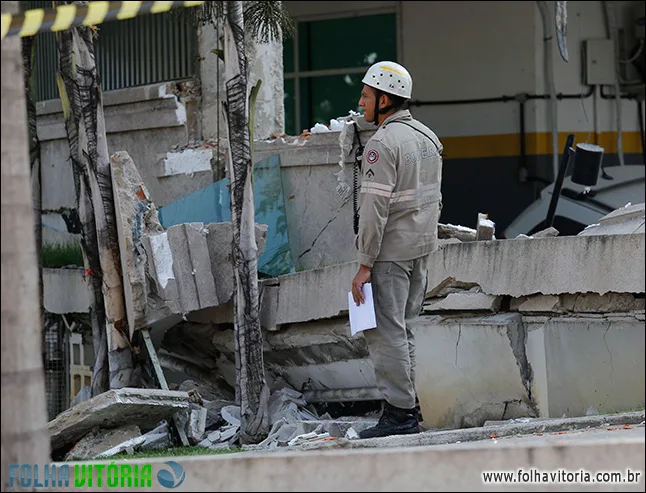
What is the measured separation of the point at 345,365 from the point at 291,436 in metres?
0.98

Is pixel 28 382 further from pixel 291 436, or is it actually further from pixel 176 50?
pixel 176 50

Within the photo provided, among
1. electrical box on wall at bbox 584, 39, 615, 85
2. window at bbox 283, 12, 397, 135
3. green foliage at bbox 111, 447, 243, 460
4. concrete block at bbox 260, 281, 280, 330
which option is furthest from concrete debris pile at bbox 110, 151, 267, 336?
electrical box on wall at bbox 584, 39, 615, 85

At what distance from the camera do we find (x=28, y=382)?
3.38 meters

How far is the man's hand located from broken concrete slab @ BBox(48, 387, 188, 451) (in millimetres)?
1775

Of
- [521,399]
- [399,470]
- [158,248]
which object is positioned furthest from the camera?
[158,248]

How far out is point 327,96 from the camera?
14117 millimetres

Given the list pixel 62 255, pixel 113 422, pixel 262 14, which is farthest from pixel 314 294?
pixel 62 255

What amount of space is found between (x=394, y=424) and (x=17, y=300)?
9.76 feet

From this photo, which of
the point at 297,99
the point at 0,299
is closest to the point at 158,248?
the point at 0,299

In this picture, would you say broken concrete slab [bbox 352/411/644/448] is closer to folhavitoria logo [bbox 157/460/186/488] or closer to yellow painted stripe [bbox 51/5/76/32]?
folhavitoria logo [bbox 157/460/186/488]

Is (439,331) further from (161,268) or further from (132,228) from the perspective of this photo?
(132,228)

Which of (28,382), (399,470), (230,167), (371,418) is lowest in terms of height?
(371,418)

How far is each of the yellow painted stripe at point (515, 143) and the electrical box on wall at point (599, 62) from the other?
71 cm

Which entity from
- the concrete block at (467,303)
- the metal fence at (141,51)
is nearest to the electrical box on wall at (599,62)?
the metal fence at (141,51)
